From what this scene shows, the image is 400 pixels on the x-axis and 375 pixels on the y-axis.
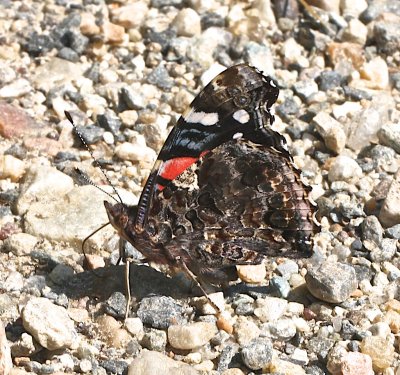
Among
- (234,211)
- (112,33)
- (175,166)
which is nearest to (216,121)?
(175,166)

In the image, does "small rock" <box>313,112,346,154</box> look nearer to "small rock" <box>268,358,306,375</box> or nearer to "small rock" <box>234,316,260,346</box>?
"small rock" <box>234,316,260,346</box>

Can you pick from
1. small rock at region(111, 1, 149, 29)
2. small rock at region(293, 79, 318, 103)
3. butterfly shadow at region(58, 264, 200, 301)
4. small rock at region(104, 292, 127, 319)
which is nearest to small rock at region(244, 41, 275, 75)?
small rock at region(293, 79, 318, 103)

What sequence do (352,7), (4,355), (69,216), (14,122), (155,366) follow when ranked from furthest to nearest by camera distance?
(352,7) < (14,122) < (69,216) < (155,366) < (4,355)

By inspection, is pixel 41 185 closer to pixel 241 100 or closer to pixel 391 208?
pixel 241 100

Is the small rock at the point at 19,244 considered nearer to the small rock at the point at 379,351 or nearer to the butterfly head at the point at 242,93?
the butterfly head at the point at 242,93

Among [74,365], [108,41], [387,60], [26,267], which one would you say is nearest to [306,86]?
[387,60]
